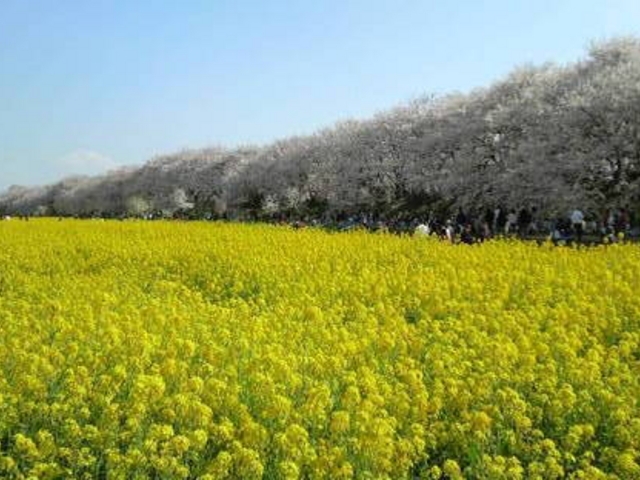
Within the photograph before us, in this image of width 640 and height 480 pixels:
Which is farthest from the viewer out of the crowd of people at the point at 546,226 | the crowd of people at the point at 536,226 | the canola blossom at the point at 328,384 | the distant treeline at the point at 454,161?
the distant treeline at the point at 454,161

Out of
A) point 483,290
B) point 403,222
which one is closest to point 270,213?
point 403,222

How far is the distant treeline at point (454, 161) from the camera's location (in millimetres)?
36562

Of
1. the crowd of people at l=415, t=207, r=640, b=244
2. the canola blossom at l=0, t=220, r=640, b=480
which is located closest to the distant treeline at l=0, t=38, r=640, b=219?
the crowd of people at l=415, t=207, r=640, b=244

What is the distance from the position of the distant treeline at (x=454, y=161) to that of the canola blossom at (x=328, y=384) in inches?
921

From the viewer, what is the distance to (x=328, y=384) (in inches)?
300

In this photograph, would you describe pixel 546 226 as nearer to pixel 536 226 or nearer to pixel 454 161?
pixel 536 226

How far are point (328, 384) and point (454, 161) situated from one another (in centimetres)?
4381

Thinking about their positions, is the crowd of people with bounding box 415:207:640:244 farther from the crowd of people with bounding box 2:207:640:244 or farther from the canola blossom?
the canola blossom

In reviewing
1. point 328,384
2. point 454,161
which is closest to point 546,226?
point 454,161

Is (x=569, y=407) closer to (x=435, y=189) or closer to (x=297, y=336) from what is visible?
(x=297, y=336)

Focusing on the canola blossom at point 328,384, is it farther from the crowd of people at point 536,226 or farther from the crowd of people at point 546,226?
the crowd of people at point 546,226

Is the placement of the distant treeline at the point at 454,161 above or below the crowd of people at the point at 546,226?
above

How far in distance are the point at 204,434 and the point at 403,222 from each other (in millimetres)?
48155

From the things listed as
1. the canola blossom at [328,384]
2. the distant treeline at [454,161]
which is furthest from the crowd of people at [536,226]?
the canola blossom at [328,384]
